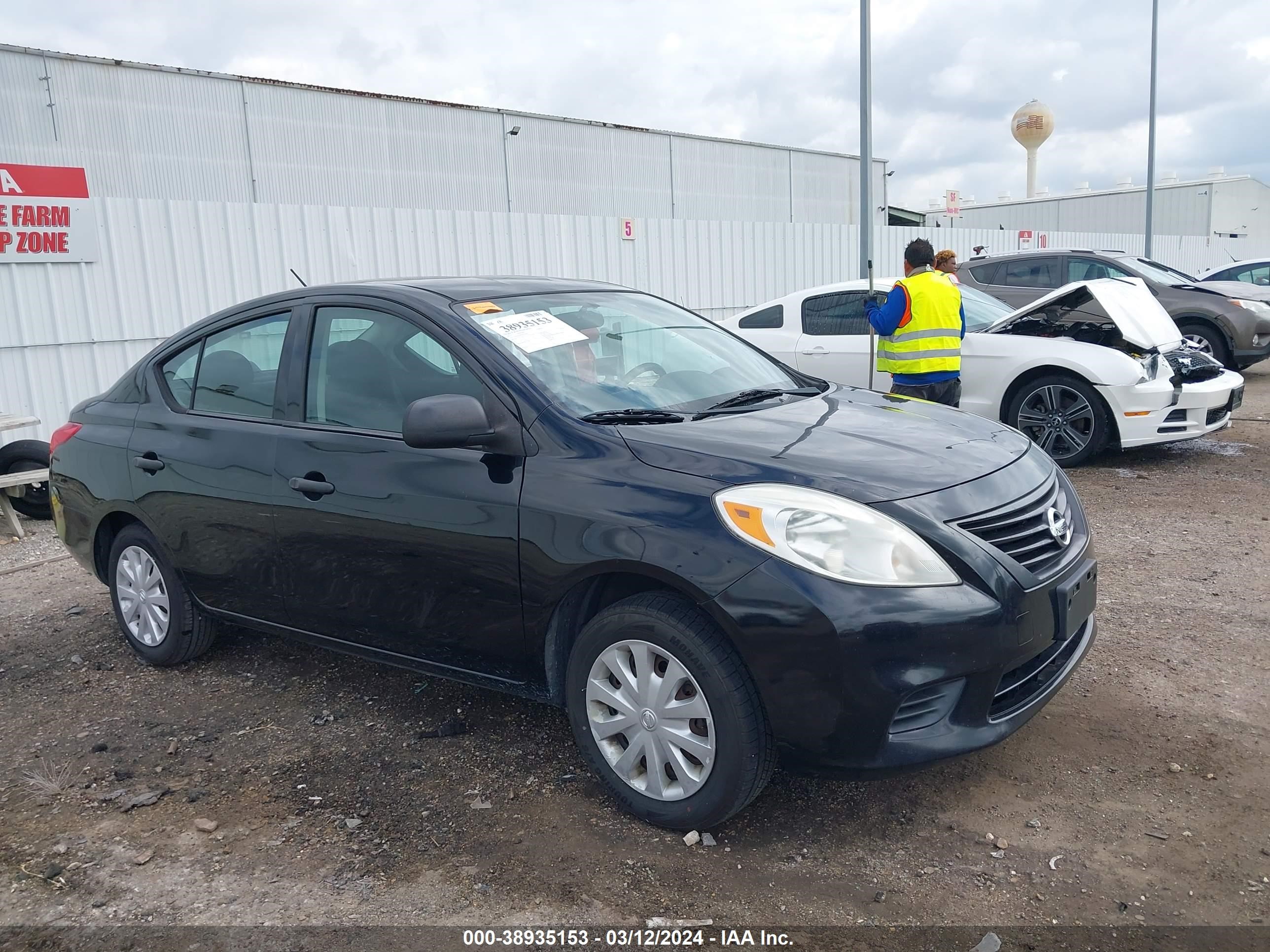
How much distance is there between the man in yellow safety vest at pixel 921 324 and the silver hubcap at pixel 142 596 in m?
4.78

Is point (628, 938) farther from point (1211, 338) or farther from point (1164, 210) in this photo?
point (1164, 210)

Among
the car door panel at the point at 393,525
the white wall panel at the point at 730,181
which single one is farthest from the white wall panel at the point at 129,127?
the car door panel at the point at 393,525

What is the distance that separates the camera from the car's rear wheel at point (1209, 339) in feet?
39.9

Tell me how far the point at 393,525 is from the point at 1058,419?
618cm

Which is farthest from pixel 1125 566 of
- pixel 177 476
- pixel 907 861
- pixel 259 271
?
pixel 259 271

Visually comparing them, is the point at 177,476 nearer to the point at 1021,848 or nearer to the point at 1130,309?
the point at 1021,848

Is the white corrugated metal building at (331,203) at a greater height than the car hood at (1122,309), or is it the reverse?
the white corrugated metal building at (331,203)

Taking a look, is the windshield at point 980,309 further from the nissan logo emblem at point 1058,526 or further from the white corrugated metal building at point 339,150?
the white corrugated metal building at point 339,150

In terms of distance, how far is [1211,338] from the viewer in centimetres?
1233

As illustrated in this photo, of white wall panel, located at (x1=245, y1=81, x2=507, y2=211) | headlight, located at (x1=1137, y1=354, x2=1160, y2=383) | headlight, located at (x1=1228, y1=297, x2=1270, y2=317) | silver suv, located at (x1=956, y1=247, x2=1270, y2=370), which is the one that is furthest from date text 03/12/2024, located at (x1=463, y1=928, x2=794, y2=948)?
white wall panel, located at (x1=245, y1=81, x2=507, y2=211)

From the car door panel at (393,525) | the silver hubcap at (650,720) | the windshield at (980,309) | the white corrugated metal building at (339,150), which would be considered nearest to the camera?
the silver hubcap at (650,720)

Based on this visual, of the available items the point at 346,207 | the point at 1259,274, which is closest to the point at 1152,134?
the point at 1259,274

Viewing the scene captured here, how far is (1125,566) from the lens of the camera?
18.1 ft

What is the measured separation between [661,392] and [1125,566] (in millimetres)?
3245
